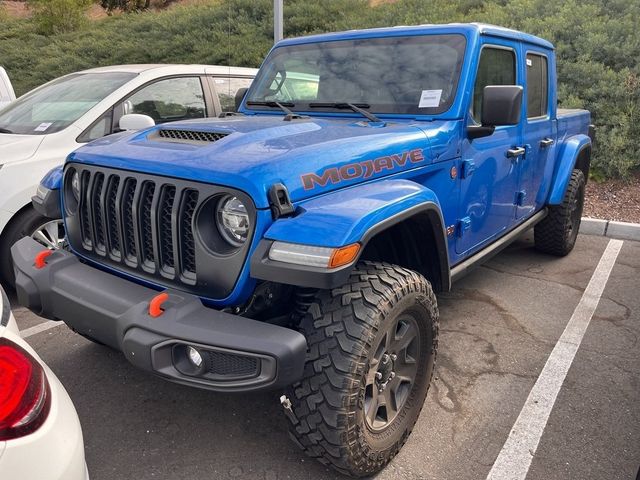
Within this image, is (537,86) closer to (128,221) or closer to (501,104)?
(501,104)

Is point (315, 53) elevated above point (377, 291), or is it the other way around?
point (315, 53)

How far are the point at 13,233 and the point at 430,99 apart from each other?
9.82 ft

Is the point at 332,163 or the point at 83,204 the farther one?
the point at 83,204

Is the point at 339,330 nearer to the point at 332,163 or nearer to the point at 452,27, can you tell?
the point at 332,163

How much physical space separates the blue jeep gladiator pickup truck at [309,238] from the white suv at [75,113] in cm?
104

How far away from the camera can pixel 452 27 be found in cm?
311

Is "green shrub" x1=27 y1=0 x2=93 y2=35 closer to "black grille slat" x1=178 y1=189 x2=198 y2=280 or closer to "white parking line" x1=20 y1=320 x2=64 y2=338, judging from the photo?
"white parking line" x1=20 y1=320 x2=64 y2=338

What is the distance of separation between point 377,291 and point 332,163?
566mm

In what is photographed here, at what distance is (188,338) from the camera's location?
71.3 inches

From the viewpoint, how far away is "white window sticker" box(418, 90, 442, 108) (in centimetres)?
292

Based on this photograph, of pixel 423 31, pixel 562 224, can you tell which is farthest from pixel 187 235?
pixel 562 224

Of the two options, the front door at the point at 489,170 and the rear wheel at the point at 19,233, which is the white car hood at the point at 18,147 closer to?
the rear wheel at the point at 19,233

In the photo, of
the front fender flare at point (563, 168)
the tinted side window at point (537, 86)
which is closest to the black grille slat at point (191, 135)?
the tinted side window at point (537, 86)

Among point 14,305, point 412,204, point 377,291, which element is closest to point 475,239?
point 412,204
